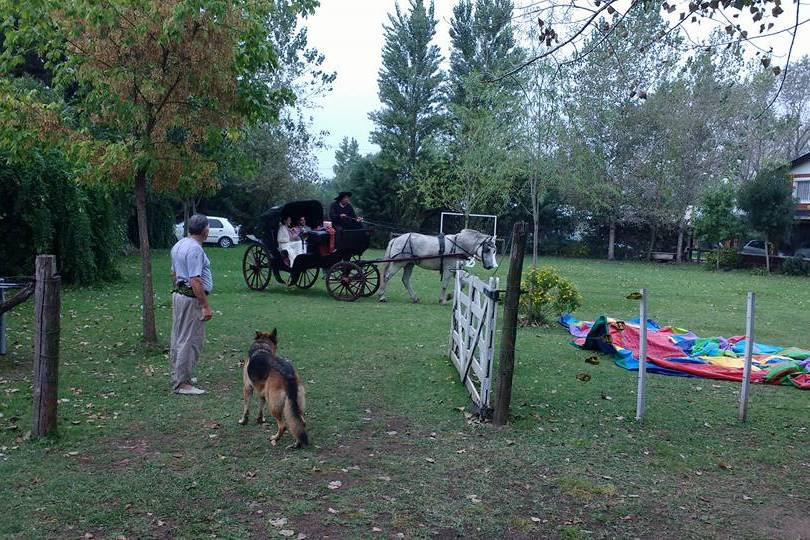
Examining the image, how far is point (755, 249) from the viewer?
34688 millimetres

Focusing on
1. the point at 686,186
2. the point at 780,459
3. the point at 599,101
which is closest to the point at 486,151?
the point at 599,101

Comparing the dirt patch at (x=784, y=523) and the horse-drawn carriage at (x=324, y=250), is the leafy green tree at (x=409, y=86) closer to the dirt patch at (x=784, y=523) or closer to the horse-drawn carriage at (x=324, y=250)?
the horse-drawn carriage at (x=324, y=250)

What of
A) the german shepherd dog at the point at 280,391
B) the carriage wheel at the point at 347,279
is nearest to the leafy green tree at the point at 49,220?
the carriage wheel at the point at 347,279

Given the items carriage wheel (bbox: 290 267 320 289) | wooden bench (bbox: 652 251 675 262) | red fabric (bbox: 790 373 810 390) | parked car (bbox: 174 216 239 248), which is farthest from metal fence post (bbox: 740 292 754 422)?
wooden bench (bbox: 652 251 675 262)

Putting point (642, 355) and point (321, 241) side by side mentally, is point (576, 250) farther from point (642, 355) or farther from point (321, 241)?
point (642, 355)

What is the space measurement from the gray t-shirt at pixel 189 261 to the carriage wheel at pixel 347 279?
7899mm

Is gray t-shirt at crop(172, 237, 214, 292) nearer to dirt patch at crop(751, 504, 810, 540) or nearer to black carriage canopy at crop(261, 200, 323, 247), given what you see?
dirt patch at crop(751, 504, 810, 540)

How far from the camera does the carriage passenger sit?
14.6m

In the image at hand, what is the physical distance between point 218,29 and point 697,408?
6.91 m

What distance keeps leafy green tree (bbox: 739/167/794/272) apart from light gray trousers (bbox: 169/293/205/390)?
1178 inches

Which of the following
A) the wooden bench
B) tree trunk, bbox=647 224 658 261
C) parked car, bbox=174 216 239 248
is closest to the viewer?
parked car, bbox=174 216 239 248

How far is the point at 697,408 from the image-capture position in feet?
23.5

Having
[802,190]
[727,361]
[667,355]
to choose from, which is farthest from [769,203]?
[667,355]

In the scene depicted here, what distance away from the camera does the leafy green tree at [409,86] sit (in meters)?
45.4
